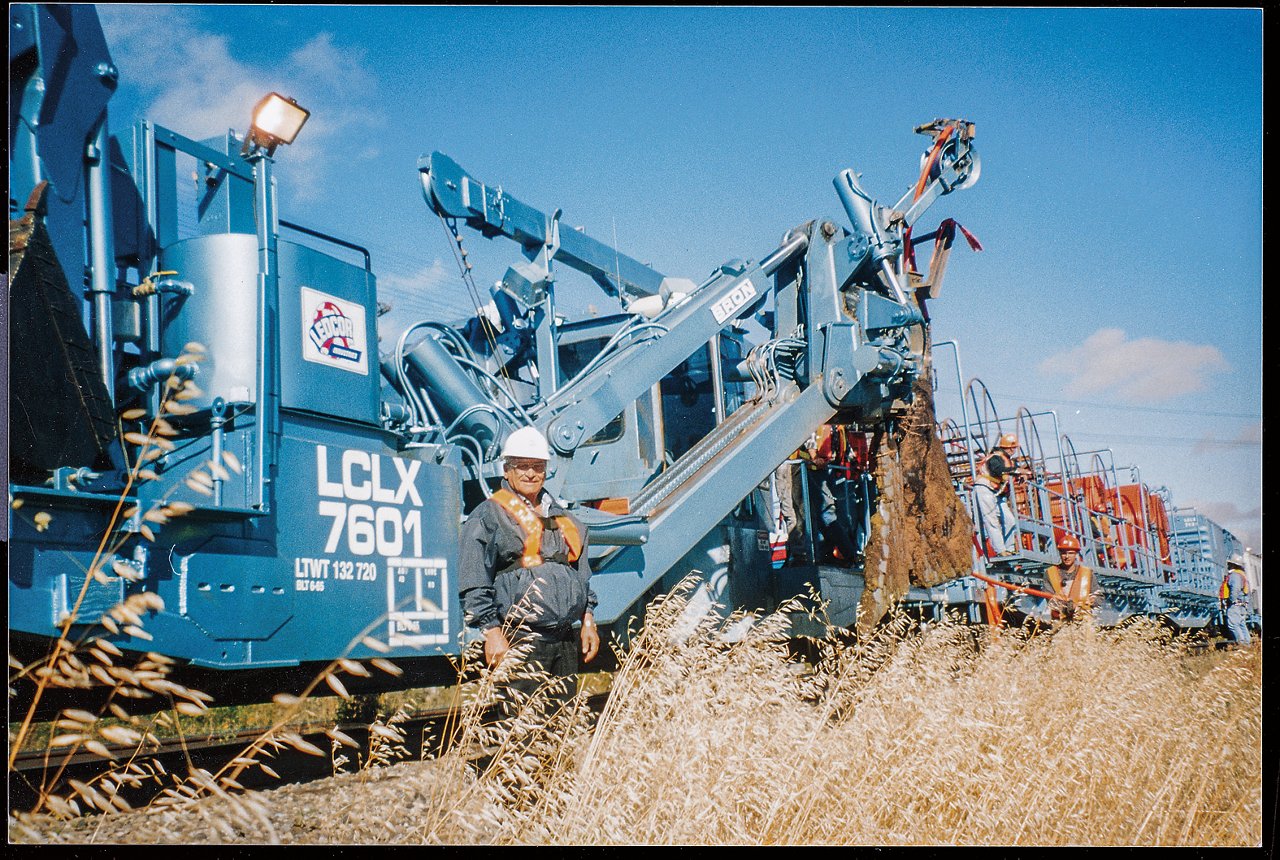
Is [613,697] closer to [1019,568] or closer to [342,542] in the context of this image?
[342,542]

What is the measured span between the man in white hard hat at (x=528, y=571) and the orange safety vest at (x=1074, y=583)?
7382mm

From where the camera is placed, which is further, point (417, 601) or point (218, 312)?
point (417, 601)

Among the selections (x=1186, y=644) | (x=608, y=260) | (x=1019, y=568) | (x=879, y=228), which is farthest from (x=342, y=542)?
(x=1019, y=568)

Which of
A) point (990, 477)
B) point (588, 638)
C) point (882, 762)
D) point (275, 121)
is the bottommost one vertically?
point (882, 762)

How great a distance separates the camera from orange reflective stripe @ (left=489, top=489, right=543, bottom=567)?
4.21 meters

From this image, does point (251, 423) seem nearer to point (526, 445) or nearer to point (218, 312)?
point (218, 312)

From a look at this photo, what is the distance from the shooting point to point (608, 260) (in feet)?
23.9

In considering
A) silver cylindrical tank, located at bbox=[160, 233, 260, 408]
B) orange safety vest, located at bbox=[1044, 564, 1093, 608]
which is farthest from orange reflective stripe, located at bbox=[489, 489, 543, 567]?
orange safety vest, located at bbox=[1044, 564, 1093, 608]

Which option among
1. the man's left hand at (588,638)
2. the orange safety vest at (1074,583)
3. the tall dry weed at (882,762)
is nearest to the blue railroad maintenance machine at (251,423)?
the man's left hand at (588,638)

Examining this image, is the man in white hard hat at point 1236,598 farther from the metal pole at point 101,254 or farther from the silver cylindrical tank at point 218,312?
the metal pole at point 101,254

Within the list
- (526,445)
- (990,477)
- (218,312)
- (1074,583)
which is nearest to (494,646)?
(526,445)

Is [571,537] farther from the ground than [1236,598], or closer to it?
farther from the ground

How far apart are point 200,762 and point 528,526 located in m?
1.48

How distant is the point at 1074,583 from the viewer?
35.0 ft
